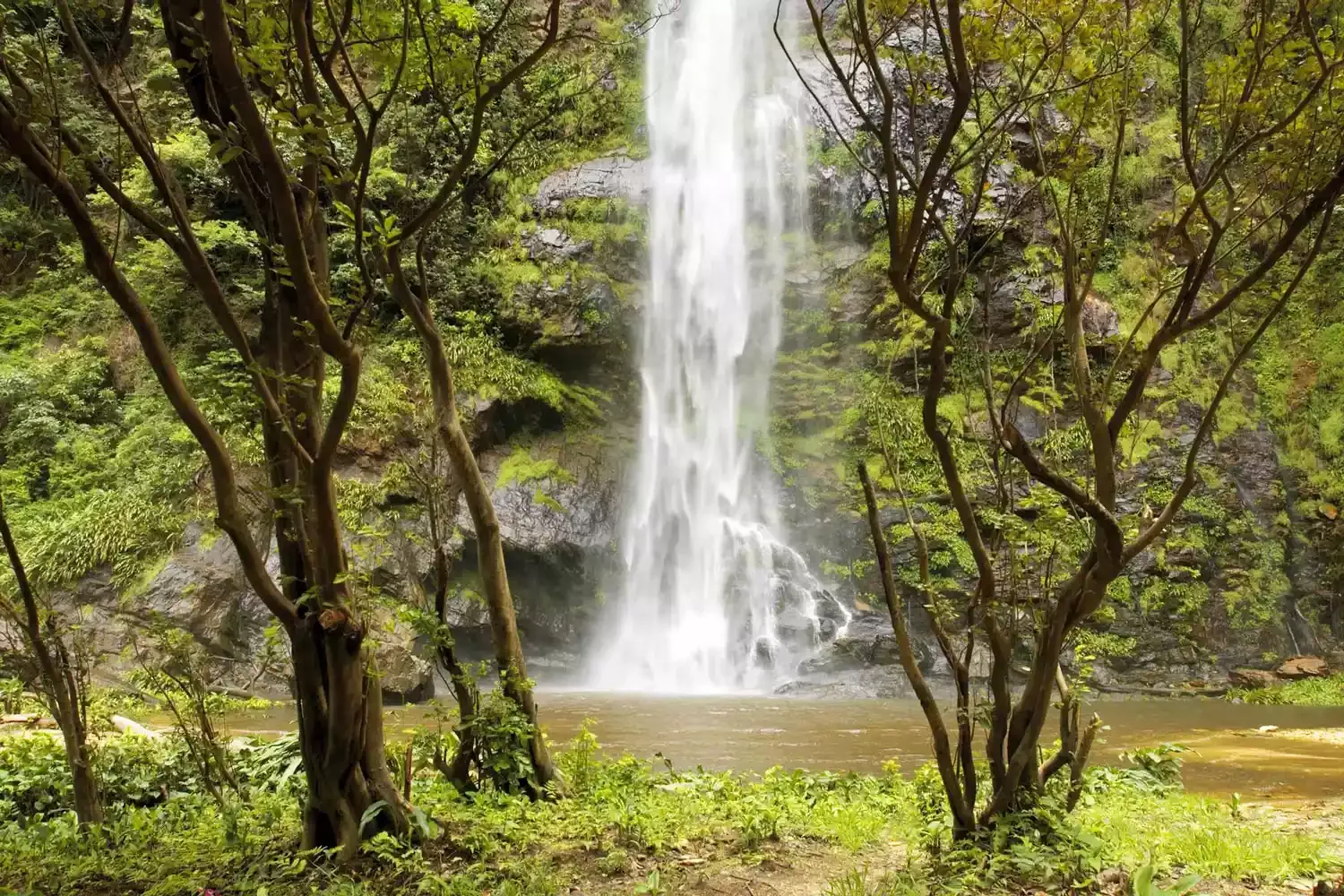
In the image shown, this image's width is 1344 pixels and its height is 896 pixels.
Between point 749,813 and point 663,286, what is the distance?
15.7 meters

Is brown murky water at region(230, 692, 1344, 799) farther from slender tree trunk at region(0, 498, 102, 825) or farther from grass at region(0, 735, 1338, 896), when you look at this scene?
slender tree trunk at region(0, 498, 102, 825)

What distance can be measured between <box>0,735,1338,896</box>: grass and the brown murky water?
1.31 m

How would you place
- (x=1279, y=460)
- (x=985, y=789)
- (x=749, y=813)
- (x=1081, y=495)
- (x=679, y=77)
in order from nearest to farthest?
1. (x=1081, y=495)
2. (x=749, y=813)
3. (x=985, y=789)
4. (x=1279, y=460)
5. (x=679, y=77)

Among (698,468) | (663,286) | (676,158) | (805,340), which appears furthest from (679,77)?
(698,468)

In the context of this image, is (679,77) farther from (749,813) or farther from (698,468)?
(749,813)

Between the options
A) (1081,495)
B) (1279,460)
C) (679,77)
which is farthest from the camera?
(679,77)

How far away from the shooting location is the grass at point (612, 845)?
290 cm

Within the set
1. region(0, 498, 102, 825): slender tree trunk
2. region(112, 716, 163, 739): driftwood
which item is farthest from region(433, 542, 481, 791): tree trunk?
region(112, 716, 163, 739): driftwood

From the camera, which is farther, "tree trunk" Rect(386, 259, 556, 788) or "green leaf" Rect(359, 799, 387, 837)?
"tree trunk" Rect(386, 259, 556, 788)

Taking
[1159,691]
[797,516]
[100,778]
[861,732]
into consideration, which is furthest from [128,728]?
[1159,691]

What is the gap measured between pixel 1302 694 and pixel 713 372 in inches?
463

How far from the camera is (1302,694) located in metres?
12.9

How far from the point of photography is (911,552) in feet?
50.0

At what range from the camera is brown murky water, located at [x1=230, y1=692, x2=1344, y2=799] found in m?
6.81
